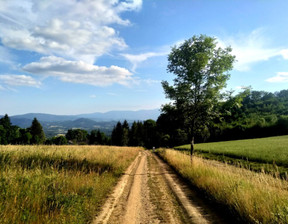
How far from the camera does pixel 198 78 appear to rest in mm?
12023

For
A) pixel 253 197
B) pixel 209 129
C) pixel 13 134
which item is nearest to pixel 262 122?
pixel 209 129

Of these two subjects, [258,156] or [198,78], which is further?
[258,156]

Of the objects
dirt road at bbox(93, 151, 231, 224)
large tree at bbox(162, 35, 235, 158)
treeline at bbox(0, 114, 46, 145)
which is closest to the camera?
dirt road at bbox(93, 151, 231, 224)

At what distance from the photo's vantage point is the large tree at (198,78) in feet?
38.3

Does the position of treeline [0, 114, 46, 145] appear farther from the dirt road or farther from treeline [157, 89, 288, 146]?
the dirt road

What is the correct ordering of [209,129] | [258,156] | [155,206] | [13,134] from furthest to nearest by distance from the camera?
[13,134], [258,156], [209,129], [155,206]

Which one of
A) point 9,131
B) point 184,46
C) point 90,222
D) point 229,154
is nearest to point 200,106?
point 184,46

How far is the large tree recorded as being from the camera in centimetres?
1166

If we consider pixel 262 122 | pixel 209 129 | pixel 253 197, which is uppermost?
pixel 262 122

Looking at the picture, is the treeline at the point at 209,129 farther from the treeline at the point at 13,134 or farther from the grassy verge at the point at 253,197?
the grassy verge at the point at 253,197

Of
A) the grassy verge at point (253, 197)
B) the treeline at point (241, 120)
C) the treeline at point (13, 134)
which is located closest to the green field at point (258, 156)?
the grassy verge at point (253, 197)

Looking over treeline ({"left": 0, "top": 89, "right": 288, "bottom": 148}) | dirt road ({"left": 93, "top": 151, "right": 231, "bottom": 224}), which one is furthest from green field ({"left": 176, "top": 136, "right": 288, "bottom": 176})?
treeline ({"left": 0, "top": 89, "right": 288, "bottom": 148})

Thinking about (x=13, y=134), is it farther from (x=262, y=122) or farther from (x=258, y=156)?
(x=262, y=122)

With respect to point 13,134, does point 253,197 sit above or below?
above
